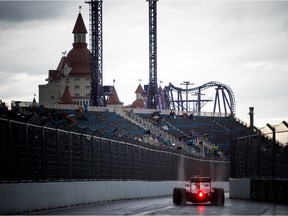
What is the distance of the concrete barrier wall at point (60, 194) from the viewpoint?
27.4 metres

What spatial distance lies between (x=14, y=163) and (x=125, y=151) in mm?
17484

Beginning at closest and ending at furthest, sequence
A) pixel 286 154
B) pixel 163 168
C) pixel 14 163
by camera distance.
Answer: pixel 14 163, pixel 286 154, pixel 163 168

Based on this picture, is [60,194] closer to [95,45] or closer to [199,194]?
[199,194]

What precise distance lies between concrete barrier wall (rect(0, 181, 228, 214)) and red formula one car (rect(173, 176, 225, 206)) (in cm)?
366

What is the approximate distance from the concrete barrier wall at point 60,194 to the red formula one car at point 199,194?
3.66 meters

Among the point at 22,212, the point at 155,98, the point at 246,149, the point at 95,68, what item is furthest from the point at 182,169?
the point at 155,98

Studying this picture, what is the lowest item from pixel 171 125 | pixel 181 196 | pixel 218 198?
pixel 218 198

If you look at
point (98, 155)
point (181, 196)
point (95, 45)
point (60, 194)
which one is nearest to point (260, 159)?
point (181, 196)

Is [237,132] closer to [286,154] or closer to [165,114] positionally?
[165,114]

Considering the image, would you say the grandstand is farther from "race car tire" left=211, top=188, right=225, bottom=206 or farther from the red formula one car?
"race car tire" left=211, top=188, right=225, bottom=206

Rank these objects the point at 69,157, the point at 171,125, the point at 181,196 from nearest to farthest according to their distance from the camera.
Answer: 1. the point at 69,157
2. the point at 181,196
3. the point at 171,125

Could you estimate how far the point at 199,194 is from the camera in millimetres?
38500

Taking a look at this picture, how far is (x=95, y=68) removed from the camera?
427ft

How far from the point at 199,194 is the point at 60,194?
769cm
